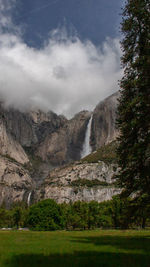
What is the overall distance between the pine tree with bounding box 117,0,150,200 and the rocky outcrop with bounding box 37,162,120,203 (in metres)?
146

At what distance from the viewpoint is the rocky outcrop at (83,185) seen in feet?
537

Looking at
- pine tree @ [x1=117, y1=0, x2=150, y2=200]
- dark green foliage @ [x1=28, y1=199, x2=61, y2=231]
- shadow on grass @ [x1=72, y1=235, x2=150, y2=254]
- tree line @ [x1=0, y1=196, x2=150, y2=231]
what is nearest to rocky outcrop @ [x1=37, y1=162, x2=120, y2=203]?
tree line @ [x1=0, y1=196, x2=150, y2=231]

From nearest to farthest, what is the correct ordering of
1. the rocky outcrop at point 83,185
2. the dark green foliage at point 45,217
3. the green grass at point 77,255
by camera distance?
the green grass at point 77,255
the dark green foliage at point 45,217
the rocky outcrop at point 83,185

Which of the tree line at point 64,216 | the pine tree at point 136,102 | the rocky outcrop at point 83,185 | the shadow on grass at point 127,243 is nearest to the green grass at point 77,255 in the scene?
the shadow on grass at point 127,243

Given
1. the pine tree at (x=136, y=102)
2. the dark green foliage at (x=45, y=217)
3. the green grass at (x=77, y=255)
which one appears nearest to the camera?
the green grass at (x=77, y=255)

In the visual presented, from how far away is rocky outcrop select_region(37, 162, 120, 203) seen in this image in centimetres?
16362

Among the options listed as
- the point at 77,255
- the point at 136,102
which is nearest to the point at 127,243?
the point at 77,255

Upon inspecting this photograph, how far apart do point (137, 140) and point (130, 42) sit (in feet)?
22.3

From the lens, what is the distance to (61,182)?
185 meters

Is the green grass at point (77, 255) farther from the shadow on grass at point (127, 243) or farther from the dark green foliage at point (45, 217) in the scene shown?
the dark green foliage at point (45, 217)

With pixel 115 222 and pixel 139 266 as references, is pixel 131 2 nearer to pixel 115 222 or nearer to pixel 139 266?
pixel 139 266

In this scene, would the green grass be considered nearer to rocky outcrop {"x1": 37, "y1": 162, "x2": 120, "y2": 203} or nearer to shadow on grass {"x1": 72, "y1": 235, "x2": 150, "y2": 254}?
shadow on grass {"x1": 72, "y1": 235, "x2": 150, "y2": 254}

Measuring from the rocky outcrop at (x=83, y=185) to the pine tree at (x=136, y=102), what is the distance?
145662 millimetres

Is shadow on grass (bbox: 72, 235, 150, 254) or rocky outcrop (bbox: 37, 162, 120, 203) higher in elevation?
rocky outcrop (bbox: 37, 162, 120, 203)
